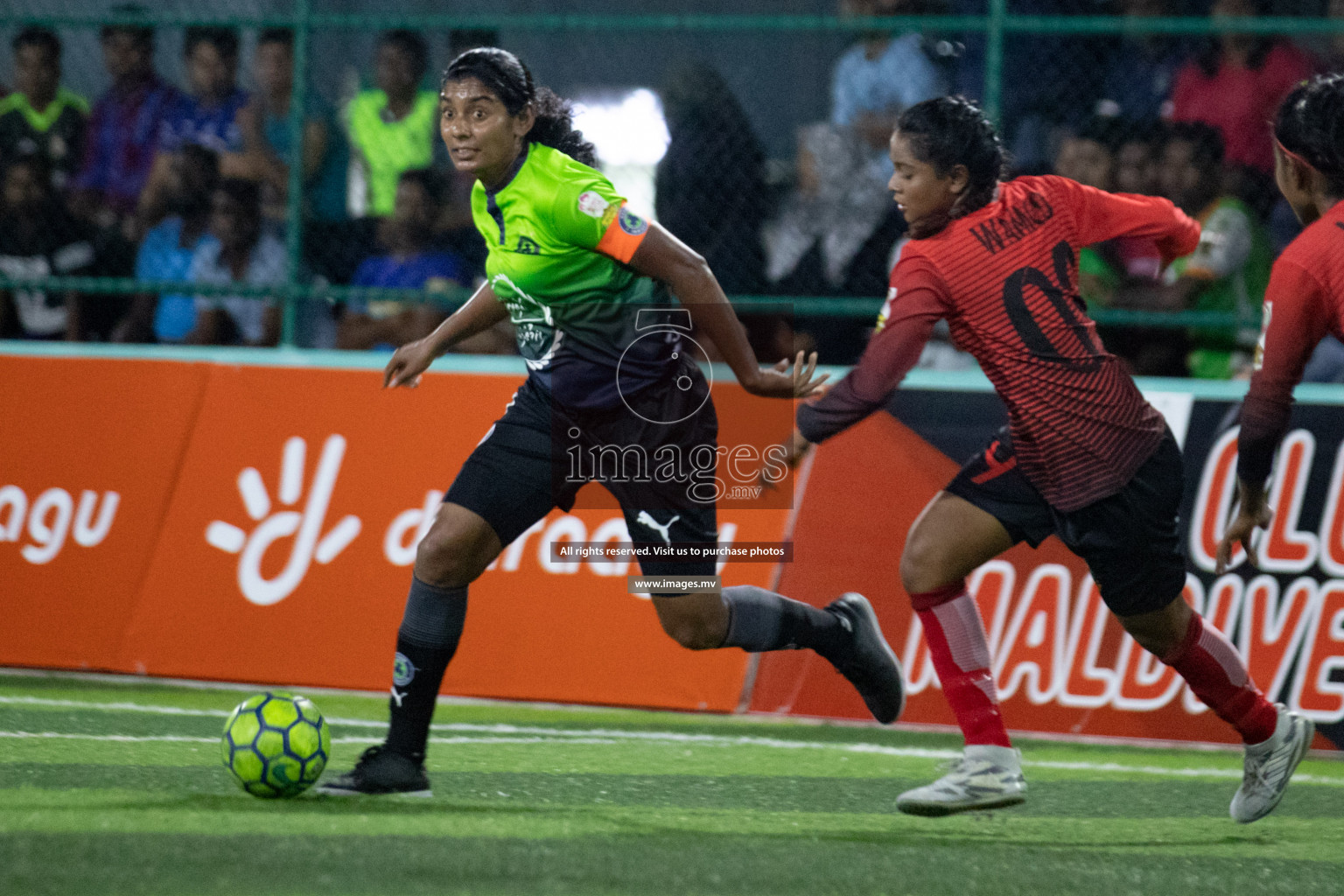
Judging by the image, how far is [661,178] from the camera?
839cm

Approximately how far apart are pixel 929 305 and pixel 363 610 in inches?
139

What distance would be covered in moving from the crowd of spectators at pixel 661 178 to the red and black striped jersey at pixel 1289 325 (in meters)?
2.94

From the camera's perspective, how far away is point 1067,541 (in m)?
4.55

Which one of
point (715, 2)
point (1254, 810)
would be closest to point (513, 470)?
point (1254, 810)

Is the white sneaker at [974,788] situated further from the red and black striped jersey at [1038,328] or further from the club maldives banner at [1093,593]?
the club maldives banner at [1093,593]

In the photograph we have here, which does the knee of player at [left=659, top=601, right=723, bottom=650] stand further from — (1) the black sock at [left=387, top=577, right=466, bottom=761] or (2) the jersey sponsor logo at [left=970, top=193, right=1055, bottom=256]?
(2) the jersey sponsor logo at [left=970, top=193, right=1055, bottom=256]

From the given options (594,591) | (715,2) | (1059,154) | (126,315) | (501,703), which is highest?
(715,2)

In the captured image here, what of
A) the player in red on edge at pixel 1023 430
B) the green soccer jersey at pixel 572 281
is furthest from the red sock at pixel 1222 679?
the green soccer jersey at pixel 572 281

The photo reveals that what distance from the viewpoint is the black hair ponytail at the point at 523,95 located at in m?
4.41

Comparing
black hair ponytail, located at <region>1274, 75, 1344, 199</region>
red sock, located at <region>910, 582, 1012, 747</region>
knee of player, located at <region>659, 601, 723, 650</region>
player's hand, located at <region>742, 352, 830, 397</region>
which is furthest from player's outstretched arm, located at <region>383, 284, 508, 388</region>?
black hair ponytail, located at <region>1274, 75, 1344, 199</region>

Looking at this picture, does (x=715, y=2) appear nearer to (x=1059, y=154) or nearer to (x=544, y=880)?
(x=1059, y=154)

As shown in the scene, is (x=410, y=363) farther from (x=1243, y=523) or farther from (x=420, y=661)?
(x=1243, y=523)

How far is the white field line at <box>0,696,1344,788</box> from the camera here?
586cm

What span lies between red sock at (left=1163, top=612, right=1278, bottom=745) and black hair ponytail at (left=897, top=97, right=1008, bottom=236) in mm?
1331
